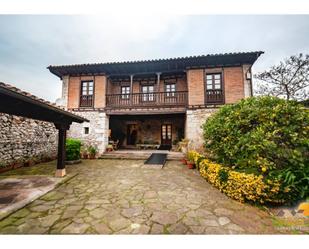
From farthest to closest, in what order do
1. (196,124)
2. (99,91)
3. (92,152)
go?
1. (99,91)
2. (92,152)
3. (196,124)

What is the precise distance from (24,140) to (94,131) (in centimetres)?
386

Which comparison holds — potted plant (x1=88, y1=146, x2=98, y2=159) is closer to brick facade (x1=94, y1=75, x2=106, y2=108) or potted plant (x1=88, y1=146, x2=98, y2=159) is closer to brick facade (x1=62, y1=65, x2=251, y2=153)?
brick facade (x1=62, y1=65, x2=251, y2=153)

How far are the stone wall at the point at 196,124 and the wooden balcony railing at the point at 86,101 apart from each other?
7.15 metres

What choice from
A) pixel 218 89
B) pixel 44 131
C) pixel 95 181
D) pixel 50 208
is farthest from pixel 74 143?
pixel 218 89

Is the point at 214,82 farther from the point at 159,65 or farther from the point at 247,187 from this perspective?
the point at 247,187

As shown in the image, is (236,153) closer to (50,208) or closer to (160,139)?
(50,208)

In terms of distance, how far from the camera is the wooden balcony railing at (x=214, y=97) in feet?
31.6

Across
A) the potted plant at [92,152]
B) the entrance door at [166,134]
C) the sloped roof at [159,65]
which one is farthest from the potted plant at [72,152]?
the entrance door at [166,134]

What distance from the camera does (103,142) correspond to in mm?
10125

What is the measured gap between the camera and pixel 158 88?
10422 mm

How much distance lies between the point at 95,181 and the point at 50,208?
1.85 metres

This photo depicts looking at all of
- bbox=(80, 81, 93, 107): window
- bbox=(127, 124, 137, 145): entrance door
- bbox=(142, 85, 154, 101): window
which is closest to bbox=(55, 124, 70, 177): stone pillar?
bbox=(80, 81, 93, 107): window

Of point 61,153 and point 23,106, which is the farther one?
point 61,153

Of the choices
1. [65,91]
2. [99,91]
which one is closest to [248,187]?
[99,91]
